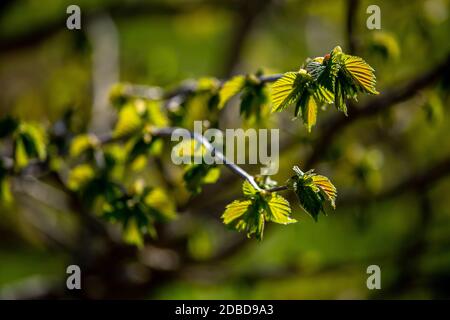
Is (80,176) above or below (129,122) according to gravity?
below

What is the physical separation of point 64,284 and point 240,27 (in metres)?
2.19

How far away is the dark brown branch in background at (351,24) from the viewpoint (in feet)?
7.43

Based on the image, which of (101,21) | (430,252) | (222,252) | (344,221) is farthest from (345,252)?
(101,21)

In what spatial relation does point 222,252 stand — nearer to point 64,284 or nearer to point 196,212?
point 196,212

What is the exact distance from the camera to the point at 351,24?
228 centimetres

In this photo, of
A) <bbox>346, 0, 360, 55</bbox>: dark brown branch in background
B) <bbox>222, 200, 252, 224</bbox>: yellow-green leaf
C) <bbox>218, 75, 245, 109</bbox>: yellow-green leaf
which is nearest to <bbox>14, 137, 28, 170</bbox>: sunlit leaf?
<bbox>218, 75, 245, 109</bbox>: yellow-green leaf

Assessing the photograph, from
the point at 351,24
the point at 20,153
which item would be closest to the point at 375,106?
the point at 351,24

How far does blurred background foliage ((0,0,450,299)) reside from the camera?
2.93 metres

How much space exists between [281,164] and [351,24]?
212 centimetres

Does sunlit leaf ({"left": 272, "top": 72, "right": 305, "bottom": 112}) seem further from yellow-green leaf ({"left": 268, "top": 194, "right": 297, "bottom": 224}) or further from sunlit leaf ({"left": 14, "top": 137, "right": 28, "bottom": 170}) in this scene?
sunlit leaf ({"left": 14, "top": 137, "right": 28, "bottom": 170})

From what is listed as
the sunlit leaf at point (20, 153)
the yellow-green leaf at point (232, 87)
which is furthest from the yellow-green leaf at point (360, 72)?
the sunlit leaf at point (20, 153)

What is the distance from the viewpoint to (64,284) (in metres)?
3.39

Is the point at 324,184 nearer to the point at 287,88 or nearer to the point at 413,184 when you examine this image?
the point at 287,88
